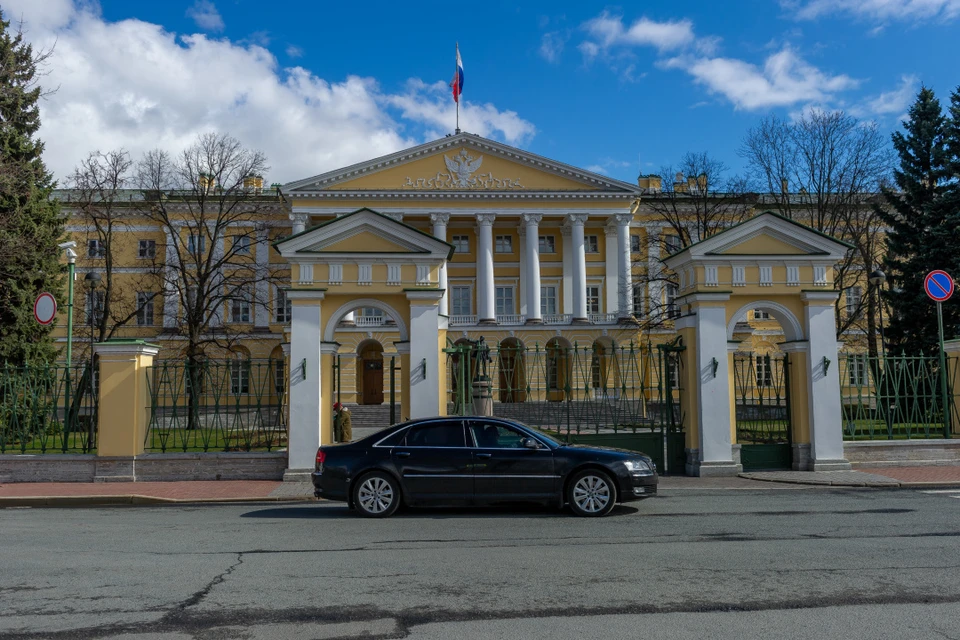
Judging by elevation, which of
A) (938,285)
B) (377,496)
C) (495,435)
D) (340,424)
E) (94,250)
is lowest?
(377,496)

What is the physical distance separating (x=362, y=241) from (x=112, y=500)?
6715 millimetres

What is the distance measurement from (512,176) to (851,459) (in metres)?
40.4

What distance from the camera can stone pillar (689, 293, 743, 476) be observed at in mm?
15766

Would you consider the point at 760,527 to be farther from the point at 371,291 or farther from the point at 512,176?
the point at 512,176

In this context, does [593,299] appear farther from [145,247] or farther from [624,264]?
[145,247]

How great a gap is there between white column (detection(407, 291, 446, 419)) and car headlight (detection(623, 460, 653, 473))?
18.2 feet

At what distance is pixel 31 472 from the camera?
15.4 meters

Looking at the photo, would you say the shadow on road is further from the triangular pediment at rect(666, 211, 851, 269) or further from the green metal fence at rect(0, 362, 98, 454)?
the triangular pediment at rect(666, 211, 851, 269)

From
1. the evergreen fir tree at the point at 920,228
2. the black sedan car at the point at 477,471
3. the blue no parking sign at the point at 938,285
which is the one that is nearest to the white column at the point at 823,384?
the blue no parking sign at the point at 938,285

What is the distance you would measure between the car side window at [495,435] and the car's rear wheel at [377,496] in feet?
4.48

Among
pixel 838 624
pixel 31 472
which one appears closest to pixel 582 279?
pixel 31 472

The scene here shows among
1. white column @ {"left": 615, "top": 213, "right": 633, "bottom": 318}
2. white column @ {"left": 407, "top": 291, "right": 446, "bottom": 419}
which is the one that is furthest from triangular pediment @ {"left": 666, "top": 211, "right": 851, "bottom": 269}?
white column @ {"left": 615, "top": 213, "right": 633, "bottom": 318}

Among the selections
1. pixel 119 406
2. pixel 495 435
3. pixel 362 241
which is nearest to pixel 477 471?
pixel 495 435

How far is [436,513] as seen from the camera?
447 inches
